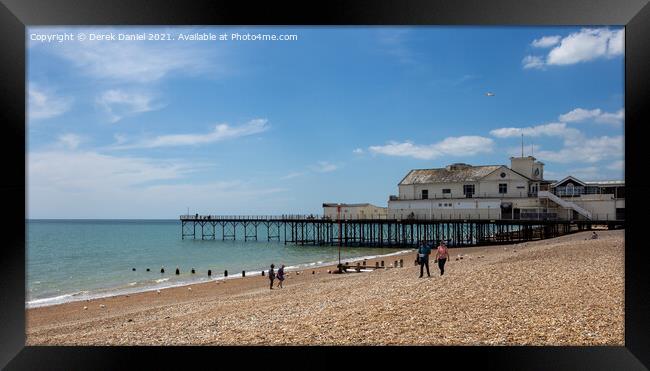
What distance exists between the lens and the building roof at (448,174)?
27.5 meters

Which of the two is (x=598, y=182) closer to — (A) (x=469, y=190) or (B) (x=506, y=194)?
(B) (x=506, y=194)

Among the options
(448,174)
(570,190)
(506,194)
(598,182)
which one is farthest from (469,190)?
(598,182)

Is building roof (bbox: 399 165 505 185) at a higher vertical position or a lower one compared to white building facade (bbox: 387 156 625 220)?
higher

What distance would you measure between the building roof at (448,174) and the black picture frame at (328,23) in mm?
22969

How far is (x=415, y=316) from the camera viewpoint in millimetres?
6387

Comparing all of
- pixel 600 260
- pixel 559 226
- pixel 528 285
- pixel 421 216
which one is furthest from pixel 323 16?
pixel 559 226

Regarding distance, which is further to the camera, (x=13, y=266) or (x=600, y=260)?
(x=600, y=260)

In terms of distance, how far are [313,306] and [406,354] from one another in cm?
336

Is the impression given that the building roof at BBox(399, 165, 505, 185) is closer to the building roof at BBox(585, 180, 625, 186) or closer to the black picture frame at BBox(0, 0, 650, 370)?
the building roof at BBox(585, 180, 625, 186)

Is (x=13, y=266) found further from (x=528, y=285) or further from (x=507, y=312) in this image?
(x=528, y=285)

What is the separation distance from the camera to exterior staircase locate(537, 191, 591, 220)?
25.2 metres

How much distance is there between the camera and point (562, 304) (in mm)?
6617

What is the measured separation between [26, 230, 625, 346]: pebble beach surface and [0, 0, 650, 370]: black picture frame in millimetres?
347

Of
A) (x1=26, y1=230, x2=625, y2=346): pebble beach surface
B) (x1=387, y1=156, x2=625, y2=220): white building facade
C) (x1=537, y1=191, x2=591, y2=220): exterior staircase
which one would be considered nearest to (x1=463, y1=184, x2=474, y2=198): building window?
(x1=387, y1=156, x2=625, y2=220): white building facade
